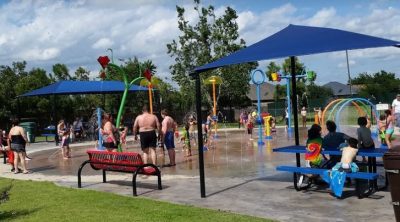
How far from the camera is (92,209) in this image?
864cm

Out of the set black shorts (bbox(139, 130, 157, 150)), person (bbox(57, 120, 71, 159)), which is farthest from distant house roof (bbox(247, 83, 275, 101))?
black shorts (bbox(139, 130, 157, 150))

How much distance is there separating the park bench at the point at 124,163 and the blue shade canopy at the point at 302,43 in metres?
2.28

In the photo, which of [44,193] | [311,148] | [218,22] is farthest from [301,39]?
[218,22]

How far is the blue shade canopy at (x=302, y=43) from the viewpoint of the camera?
822cm

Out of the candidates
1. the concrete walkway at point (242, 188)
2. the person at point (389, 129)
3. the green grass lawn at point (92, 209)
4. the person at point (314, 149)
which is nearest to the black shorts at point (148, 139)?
the concrete walkway at point (242, 188)

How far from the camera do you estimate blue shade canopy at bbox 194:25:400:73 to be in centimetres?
822

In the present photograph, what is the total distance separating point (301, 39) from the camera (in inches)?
370

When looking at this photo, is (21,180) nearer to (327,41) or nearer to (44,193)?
(44,193)

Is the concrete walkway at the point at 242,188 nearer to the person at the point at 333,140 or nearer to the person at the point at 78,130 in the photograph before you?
the person at the point at 333,140

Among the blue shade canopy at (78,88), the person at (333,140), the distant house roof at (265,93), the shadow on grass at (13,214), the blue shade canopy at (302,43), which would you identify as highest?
the distant house roof at (265,93)

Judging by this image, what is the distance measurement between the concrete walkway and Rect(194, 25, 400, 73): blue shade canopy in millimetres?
2465

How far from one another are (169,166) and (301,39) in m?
6.50

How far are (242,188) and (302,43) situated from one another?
310 centimetres

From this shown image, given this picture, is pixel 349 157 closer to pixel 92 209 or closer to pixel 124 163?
pixel 92 209
